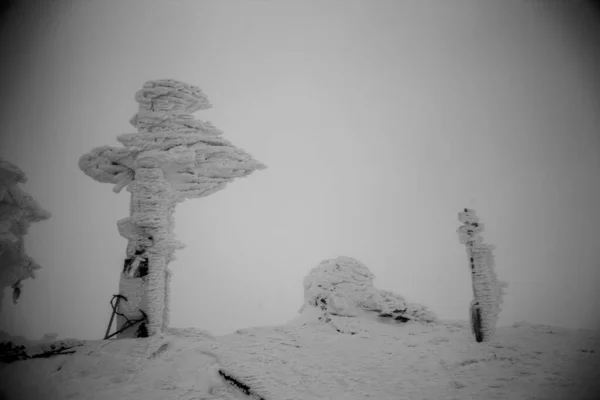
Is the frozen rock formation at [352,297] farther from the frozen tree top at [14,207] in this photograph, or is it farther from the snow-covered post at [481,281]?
the frozen tree top at [14,207]

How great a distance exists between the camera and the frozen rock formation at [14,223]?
10164 mm

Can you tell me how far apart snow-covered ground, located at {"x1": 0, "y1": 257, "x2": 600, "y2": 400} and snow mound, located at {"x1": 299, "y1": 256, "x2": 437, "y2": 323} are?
2.13m

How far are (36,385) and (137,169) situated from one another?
806 centimetres

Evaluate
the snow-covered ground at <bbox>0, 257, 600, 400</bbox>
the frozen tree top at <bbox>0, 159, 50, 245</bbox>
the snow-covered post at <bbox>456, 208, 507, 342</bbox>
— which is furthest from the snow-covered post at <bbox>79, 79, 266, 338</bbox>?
the snow-covered post at <bbox>456, 208, 507, 342</bbox>

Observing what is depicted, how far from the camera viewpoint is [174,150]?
12.5 metres

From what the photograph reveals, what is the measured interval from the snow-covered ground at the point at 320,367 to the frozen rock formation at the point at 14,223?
4922 mm

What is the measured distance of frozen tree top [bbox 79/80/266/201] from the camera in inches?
492

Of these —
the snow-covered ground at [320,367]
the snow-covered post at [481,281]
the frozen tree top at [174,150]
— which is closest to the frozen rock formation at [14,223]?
the frozen tree top at [174,150]

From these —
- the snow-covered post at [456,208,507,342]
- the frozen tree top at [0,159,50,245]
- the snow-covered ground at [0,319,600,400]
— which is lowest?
the snow-covered ground at [0,319,600,400]

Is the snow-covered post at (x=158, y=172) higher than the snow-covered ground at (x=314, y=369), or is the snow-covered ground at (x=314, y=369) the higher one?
the snow-covered post at (x=158, y=172)

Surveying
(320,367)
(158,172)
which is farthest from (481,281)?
(158,172)

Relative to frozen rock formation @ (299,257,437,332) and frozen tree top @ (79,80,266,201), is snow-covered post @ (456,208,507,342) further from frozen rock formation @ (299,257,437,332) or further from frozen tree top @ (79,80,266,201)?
frozen tree top @ (79,80,266,201)

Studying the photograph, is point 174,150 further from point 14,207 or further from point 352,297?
point 352,297

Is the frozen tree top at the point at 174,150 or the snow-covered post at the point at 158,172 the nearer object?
the snow-covered post at the point at 158,172
